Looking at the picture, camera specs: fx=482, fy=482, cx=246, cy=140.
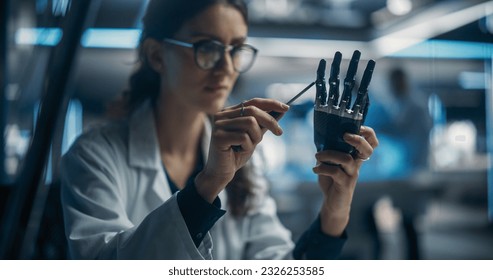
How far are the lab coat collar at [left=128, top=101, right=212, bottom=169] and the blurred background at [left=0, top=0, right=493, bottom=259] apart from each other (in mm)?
84

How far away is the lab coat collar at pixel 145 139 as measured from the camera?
84cm

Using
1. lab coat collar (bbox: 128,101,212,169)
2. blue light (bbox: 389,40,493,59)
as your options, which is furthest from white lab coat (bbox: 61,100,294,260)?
blue light (bbox: 389,40,493,59)

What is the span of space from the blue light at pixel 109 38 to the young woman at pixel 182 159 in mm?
90

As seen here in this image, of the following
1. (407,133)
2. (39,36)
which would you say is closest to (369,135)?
(407,133)

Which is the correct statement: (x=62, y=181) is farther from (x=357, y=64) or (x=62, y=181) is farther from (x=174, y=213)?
(x=357, y=64)

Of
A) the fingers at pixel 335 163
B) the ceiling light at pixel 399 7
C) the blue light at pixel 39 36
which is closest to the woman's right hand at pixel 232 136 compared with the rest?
the fingers at pixel 335 163

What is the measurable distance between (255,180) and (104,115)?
0.32 metres

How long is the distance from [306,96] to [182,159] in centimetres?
25

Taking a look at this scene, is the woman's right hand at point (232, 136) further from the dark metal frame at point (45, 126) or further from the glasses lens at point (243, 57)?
the dark metal frame at point (45, 126)

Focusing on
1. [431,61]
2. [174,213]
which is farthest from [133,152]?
[431,61]

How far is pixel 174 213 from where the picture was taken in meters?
0.73

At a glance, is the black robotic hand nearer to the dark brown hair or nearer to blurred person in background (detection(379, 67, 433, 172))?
the dark brown hair

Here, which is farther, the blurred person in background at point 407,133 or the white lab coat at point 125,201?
the blurred person in background at point 407,133

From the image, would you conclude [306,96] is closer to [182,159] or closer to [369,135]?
[369,135]
